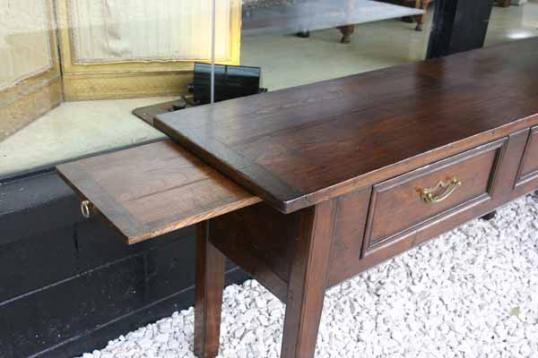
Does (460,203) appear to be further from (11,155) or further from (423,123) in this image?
(11,155)

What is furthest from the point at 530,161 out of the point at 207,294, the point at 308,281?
the point at 207,294

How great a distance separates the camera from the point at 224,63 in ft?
6.07

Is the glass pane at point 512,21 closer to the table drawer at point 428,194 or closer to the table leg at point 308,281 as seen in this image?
the table drawer at point 428,194

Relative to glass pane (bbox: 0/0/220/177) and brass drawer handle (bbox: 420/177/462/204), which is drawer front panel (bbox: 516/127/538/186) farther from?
glass pane (bbox: 0/0/220/177)

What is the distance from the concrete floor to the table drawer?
0.80 metres

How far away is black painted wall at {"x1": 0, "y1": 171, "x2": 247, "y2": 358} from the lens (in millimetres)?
1396

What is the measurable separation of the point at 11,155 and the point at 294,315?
83 cm

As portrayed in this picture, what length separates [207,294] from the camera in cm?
147

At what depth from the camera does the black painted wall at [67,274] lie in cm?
140

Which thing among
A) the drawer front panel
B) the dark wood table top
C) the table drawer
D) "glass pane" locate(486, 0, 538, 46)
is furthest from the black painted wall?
"glass pane" locate(486, 0, 538, 46)

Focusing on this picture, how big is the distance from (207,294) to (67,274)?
35 centimetres

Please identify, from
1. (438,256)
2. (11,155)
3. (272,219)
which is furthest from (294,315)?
(438,256)

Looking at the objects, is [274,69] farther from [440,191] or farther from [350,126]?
[440,191]

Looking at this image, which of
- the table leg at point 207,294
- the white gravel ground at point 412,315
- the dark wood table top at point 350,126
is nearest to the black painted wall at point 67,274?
the white gravel ground at point 412,315
